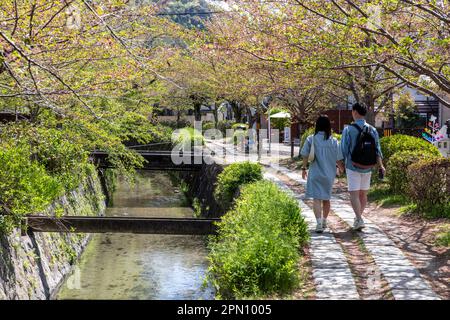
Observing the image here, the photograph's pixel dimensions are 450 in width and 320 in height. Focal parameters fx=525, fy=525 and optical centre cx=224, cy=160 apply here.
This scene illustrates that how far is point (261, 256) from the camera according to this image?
20.3ft

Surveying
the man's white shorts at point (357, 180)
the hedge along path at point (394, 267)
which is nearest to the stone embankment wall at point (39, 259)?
the man's white shorts at point (357, 180)

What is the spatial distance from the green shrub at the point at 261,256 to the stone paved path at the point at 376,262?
0.31m

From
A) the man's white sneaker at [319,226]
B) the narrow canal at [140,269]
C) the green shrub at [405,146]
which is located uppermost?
the green shrub at [405,146]

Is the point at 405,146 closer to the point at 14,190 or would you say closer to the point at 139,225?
the point at 139,225

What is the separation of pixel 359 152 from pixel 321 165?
647 mm

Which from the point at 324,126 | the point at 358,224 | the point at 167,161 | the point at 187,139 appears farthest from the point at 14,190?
the point at 187,139

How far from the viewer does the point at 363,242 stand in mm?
7910

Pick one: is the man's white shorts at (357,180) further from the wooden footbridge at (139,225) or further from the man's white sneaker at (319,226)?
the wooden footbridge at (139,225)

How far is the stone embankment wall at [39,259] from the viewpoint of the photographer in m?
9.50

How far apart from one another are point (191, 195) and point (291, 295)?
814 inches

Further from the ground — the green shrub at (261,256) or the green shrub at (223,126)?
the green shrub at (223,126)

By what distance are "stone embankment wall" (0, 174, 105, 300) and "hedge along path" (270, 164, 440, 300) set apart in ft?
19.0

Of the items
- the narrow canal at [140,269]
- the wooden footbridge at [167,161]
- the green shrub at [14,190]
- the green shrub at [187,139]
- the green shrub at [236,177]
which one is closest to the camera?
the green shrub at [14,190]
